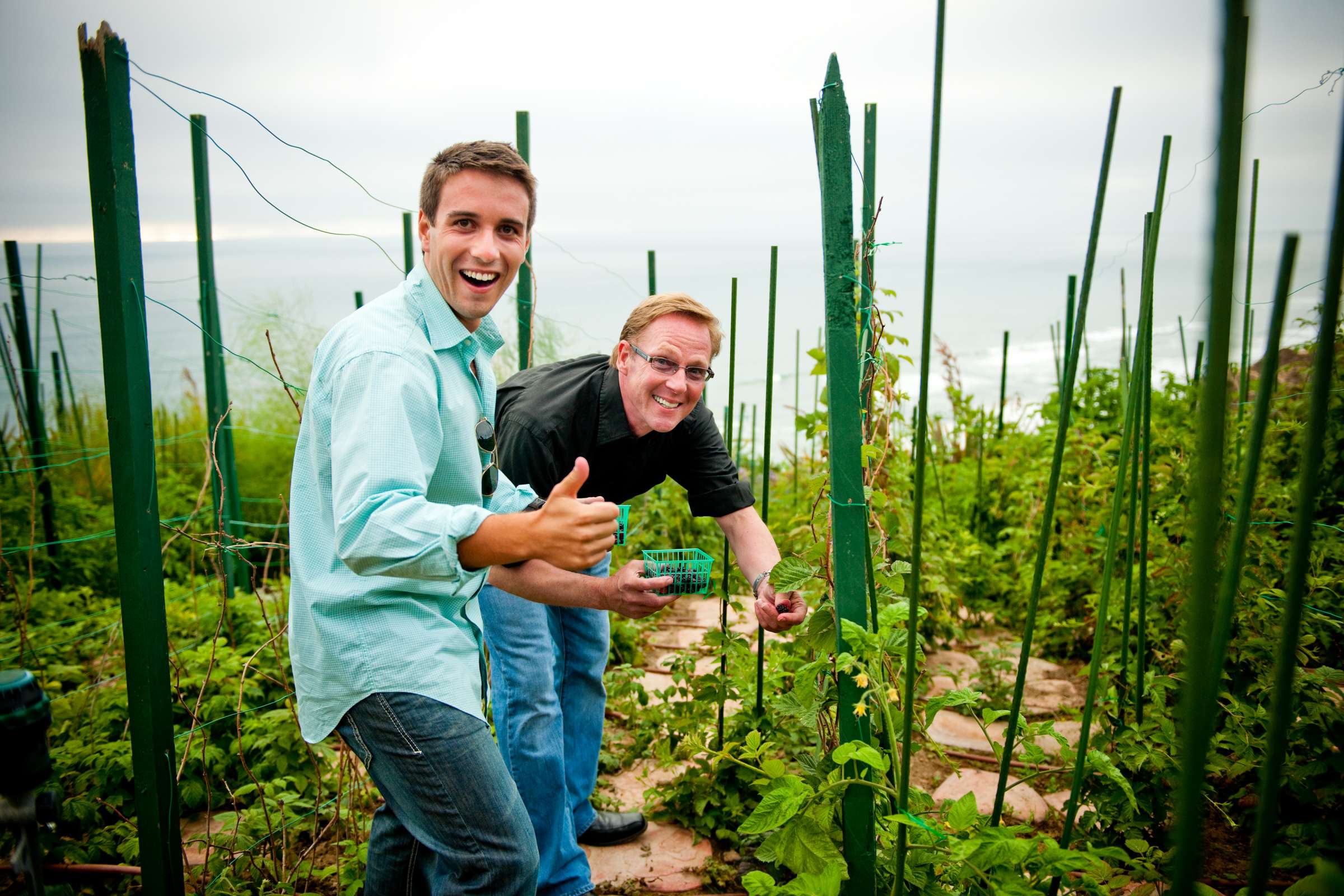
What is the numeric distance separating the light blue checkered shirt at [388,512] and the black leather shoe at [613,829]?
1104mm

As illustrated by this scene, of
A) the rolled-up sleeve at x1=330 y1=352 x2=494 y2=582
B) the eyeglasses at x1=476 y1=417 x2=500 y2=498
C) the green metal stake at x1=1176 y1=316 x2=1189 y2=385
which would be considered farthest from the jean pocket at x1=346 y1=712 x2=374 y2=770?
the green metal stake at x1=1176 y1=316 x2=1189 y2=385

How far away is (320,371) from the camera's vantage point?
1.38 meters

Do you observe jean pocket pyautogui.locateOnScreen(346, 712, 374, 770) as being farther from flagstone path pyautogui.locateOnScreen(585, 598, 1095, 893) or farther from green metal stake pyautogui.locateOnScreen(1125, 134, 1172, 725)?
green metal stake pyautogui.locateOnScreen(1125, 134, 1172, 725)

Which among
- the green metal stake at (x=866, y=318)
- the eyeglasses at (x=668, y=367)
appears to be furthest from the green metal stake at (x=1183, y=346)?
the eyeglasses at (x=668, y=367)

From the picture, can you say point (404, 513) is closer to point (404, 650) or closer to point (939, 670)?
point (404, 650)

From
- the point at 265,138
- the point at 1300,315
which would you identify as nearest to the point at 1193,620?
the point at 1300,315

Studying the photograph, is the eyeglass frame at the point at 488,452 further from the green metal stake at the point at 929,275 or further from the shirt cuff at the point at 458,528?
the green metal stake at the point at 929,275

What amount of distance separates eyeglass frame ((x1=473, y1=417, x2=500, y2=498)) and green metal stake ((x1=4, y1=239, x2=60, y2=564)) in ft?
10.9

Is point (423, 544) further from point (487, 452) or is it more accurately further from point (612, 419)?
point (612, 419)

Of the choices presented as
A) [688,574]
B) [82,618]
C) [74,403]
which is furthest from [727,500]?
[74,403]

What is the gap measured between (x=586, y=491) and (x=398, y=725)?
3.67 feet

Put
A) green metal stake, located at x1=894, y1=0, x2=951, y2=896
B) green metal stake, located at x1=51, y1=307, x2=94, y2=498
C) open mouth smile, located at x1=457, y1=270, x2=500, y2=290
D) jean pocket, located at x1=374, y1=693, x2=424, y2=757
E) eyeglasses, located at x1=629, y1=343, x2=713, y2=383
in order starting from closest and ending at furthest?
green metal stake, located at x1=894, y1=0, x2=951, y2=896, jean pocket, located at x1=374, y1=693, x2=424, y2=757, open mouth smile, located at x1=457, y1=270, x2=500, y2=290, eyeglasses, located at x1=629, y1=343, x2=713, y2=383, green metal stake, located at x1=51, y1=307, x2=94, y2=498

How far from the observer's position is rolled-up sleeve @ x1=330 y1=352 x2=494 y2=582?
1.19 meters

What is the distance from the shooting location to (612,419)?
2326mm
